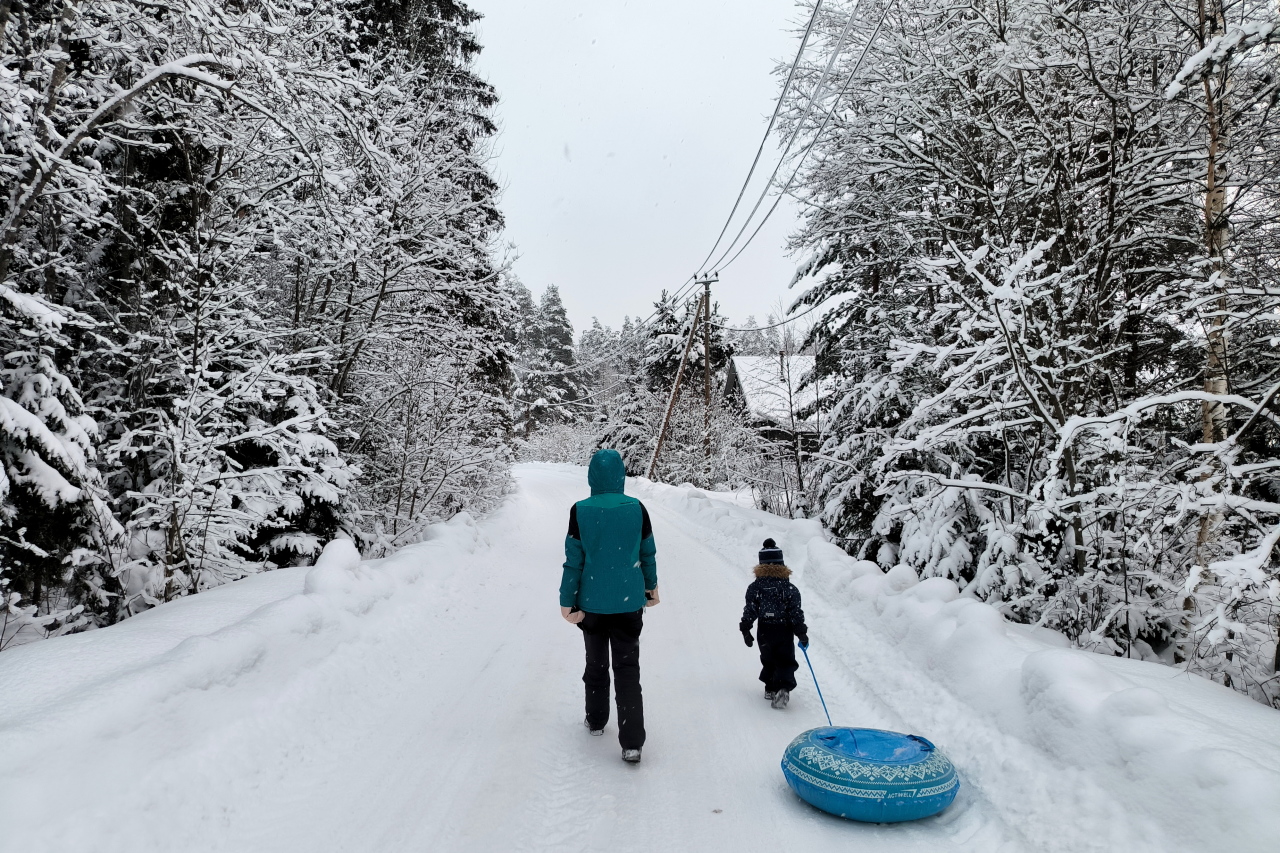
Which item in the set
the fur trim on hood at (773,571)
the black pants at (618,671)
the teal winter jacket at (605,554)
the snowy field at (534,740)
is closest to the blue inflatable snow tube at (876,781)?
the snowy field at (534,740)

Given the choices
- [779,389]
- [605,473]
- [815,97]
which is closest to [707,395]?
[779,389]

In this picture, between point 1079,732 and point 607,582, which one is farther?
point 607,582

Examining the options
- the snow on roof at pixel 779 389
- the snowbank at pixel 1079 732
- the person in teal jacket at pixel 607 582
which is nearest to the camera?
the snowbank at pixel 1079 732

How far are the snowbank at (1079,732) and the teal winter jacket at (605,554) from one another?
6.42ft

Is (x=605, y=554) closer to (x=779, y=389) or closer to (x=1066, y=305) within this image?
(x=1066, y=305)

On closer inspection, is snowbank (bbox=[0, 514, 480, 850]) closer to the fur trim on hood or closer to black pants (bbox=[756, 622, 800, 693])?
black pants (bbox=[756, 622, 800, 693])

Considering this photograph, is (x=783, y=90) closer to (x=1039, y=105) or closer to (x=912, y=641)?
(x=1039, y=105)

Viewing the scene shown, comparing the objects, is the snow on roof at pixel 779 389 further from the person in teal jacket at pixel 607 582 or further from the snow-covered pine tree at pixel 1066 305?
the person in teal jacket at pixel 607 582

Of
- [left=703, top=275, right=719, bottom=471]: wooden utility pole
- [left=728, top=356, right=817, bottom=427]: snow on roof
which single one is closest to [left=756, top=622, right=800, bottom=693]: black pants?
[left=728, top=356, right=817, bottom=427]: snow on roof

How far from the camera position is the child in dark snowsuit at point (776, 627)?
511 centimetres

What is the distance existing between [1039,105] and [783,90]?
5.66 meters

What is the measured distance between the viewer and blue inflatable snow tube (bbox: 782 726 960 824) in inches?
133

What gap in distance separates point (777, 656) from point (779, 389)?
1568 centimetres

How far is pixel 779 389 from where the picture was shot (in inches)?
798
